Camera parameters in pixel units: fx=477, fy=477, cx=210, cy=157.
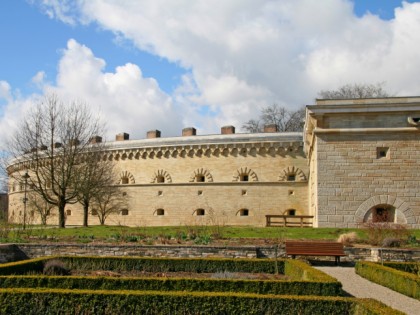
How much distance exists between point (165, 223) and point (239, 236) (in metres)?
14.9

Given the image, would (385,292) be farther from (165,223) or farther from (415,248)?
(165,223)

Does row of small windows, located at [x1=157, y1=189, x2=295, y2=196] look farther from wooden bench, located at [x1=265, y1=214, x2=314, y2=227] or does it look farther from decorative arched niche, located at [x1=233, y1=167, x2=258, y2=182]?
wooden bench, located at [x1=265, y1=214, x2=314, y2=227]

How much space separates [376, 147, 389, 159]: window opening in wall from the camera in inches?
760

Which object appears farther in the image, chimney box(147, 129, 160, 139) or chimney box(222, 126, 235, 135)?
chimney box(147, 129, 160, 139)

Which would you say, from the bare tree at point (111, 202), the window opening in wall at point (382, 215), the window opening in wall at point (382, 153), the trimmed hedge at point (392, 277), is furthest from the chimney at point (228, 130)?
the trimmed hedge at point (392, 277)

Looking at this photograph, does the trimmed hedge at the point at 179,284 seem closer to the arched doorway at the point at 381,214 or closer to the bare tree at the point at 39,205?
the arched doorway at the point at 381,214

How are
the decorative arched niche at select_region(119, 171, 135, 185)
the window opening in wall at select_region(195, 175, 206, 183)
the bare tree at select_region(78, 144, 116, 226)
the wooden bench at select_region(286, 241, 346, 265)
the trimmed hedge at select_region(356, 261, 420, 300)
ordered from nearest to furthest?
the trimmed hedge at select_region(356, 261, 420, 300), the wooden bench at select_region(286, 241, 346, 265), the bare tree at select_region(78, 144, 116, 226), the window opening in wall at select_region(195, 175, 206, 183), the decorative arched niche at select_region(119, 171, 135, 185)

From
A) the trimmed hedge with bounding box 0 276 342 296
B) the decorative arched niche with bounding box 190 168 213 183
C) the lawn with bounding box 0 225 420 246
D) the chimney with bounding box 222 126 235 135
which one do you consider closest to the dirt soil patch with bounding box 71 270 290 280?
the trimmed hedge with bounding box 0 276 342 296

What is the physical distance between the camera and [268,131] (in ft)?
102

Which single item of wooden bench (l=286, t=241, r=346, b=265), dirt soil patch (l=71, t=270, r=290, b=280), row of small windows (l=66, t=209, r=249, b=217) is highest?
row of small windows (l=66, t=209, r=249, b=217)

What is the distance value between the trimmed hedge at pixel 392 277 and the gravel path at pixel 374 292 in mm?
116

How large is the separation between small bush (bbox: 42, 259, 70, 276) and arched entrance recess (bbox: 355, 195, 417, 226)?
12.0 m

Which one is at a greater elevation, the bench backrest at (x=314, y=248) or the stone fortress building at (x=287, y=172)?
the stone fortress building at (x=287, y=172)

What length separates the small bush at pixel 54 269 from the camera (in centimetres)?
1112
